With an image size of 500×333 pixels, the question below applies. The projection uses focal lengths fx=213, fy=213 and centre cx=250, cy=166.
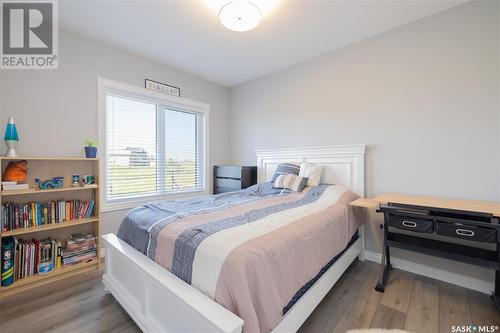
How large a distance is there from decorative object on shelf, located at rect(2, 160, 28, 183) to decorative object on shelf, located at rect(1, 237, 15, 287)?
56 centimetres

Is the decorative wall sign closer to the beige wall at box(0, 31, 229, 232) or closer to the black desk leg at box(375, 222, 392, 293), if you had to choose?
the beige wall at box(0, 31, 229, 232)

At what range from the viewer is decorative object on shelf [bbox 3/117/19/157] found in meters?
1.87

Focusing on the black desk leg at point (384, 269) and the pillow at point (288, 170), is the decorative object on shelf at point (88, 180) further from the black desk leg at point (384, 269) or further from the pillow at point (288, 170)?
the black desk leg at point (384, 269)

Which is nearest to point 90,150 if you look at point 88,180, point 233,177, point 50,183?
point 88,180

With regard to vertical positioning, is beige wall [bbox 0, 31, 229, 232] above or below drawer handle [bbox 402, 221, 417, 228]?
above

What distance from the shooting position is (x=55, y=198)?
89.3 inches

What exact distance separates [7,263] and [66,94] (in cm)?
169

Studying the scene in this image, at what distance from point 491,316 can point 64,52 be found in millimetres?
4456

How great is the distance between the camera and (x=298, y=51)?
2760mm

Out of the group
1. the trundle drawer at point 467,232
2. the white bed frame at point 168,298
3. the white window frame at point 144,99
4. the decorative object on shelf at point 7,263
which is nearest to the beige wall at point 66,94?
the white window frame at point 144,99

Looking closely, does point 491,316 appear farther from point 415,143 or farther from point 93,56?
point 93,56

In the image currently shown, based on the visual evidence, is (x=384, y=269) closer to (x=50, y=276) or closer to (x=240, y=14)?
(x=240, y=14)

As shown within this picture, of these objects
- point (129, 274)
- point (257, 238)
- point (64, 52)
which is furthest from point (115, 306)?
point (64, 52)

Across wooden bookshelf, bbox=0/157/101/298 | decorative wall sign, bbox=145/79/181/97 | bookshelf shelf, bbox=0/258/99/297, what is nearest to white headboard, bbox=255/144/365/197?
decorative wall sign, bbox=145/79/181/97
